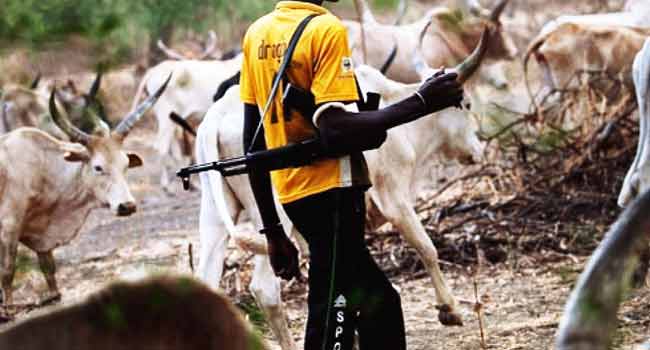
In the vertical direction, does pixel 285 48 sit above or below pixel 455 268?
above

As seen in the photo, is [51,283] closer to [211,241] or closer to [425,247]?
[211,241]

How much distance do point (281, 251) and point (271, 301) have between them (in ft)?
5.46

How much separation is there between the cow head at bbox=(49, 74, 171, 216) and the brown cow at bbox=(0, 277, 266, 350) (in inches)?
252

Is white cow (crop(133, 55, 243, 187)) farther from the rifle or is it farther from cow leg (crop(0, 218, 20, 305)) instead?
the rifle

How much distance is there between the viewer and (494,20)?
40.0 ft

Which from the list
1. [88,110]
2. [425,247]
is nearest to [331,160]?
[425,247]

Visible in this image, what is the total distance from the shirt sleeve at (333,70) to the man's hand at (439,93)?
0.21m

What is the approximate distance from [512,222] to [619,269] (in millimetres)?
6639

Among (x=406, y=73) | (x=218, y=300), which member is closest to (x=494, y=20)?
(x=406, y=73)

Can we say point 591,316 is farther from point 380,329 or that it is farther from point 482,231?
point 482,231

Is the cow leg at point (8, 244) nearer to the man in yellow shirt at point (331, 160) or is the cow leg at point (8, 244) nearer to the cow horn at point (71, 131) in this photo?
the cow horn at point (71, 131)

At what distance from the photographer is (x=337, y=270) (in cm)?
436

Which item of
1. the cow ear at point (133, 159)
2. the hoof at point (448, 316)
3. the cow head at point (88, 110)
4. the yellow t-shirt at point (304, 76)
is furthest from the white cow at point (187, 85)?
the yellow t-shirt at point (304, 76)

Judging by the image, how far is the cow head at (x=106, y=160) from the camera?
9.05m
